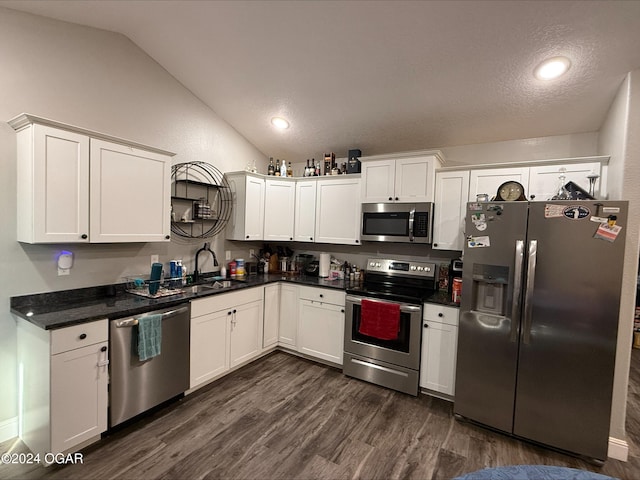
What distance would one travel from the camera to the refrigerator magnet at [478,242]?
2.33 metres

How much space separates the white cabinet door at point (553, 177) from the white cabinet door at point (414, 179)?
85 centimetres

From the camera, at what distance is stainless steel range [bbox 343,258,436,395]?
2.78m

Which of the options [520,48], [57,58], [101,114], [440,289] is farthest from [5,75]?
[440,289]

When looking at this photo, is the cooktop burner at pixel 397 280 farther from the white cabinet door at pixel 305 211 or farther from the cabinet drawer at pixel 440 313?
the white cabinet door at pixel 305 211

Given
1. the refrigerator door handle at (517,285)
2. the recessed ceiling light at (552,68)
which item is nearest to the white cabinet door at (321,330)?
the refrigerator door handle at (517,285)

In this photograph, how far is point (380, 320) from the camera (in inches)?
113

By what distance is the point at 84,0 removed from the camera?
6.83 feet

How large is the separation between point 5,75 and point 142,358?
217 cm

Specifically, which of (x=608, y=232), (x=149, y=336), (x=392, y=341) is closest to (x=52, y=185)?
(x=149, y=336)

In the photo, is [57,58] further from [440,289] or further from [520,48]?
[440,289]

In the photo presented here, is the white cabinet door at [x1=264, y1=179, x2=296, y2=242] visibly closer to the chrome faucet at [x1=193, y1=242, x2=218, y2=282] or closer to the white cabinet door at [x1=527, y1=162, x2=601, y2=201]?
the chrome faucet at [x1=193, y1=242, x2=218, y2=282]

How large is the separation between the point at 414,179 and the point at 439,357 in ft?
5.73

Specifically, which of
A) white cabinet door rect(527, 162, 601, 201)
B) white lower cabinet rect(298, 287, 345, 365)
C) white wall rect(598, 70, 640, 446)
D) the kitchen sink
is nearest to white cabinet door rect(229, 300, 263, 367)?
the kitchen sink

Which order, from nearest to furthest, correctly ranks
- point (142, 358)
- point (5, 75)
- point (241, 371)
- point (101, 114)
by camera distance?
point (5, 75)
point (142, 358)
point (101, 114)
point (241, 371)
